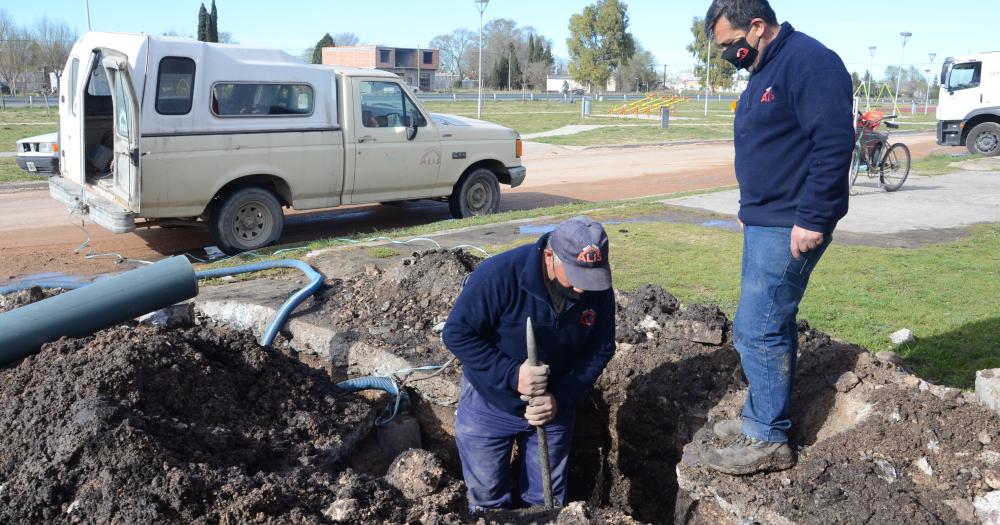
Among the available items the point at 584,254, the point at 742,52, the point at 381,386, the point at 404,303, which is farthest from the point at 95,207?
the point at 742,52

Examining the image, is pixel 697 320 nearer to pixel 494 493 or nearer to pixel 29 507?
pixel 494 493

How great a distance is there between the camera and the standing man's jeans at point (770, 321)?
3.43 m

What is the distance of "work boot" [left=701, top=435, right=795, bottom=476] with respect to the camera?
11.9ft

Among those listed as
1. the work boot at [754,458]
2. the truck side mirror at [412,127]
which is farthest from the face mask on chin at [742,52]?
the truck side mirror at [412,127]

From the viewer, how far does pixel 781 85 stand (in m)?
3.28

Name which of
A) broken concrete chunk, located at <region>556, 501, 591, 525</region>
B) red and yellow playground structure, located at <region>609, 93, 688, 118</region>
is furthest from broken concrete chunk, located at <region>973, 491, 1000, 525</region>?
red and yellow playground structure, located at <region>609, 93, 688, 118</region>

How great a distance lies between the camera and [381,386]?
194 inches

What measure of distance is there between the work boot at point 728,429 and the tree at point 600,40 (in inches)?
1801

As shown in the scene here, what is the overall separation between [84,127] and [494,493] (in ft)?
24.0

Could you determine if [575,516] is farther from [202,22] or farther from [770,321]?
[202,22]

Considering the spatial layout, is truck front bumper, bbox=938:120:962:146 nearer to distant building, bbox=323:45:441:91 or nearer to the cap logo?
the cap logo

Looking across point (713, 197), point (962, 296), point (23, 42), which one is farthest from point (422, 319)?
point (23, 42)

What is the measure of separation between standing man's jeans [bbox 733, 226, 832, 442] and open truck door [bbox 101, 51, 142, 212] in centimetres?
690

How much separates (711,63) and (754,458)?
187 ft
